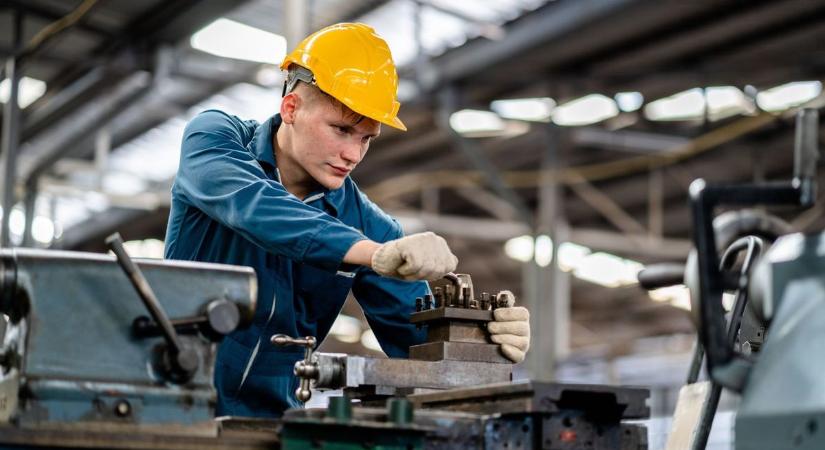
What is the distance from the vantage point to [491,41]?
22.4 feet

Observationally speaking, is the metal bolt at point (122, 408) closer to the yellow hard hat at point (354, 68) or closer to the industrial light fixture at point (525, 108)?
the yellow hard hat at point (354, 68)

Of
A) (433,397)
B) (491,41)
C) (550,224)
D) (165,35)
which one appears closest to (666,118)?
(550,224)

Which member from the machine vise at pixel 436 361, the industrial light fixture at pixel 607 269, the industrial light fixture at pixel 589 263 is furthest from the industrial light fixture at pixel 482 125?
the machine vise at pixel 436 361

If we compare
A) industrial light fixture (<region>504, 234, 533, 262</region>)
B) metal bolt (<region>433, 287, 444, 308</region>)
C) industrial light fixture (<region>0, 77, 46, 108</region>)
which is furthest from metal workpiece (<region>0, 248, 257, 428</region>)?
industrial light fixture (<region>504, 234, 533, 262</region>)

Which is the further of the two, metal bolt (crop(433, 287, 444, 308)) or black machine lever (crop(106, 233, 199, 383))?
metal bolt (crop(433, 287, 444, 308))

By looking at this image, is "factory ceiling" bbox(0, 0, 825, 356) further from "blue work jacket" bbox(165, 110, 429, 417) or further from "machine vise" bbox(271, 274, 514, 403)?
"machine vise" bbox(271, 274, 514, 403)

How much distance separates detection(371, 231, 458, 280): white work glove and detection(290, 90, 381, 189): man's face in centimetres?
66

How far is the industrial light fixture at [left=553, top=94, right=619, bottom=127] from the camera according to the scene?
7828mm

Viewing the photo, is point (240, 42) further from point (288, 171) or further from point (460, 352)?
point (460, 352)

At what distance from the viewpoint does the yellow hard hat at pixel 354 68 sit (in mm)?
2414

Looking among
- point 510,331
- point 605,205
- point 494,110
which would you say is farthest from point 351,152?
point 605,205

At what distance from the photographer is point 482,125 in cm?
823

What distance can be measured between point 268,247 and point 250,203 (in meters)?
0.09

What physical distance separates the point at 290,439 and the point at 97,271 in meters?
0.36
